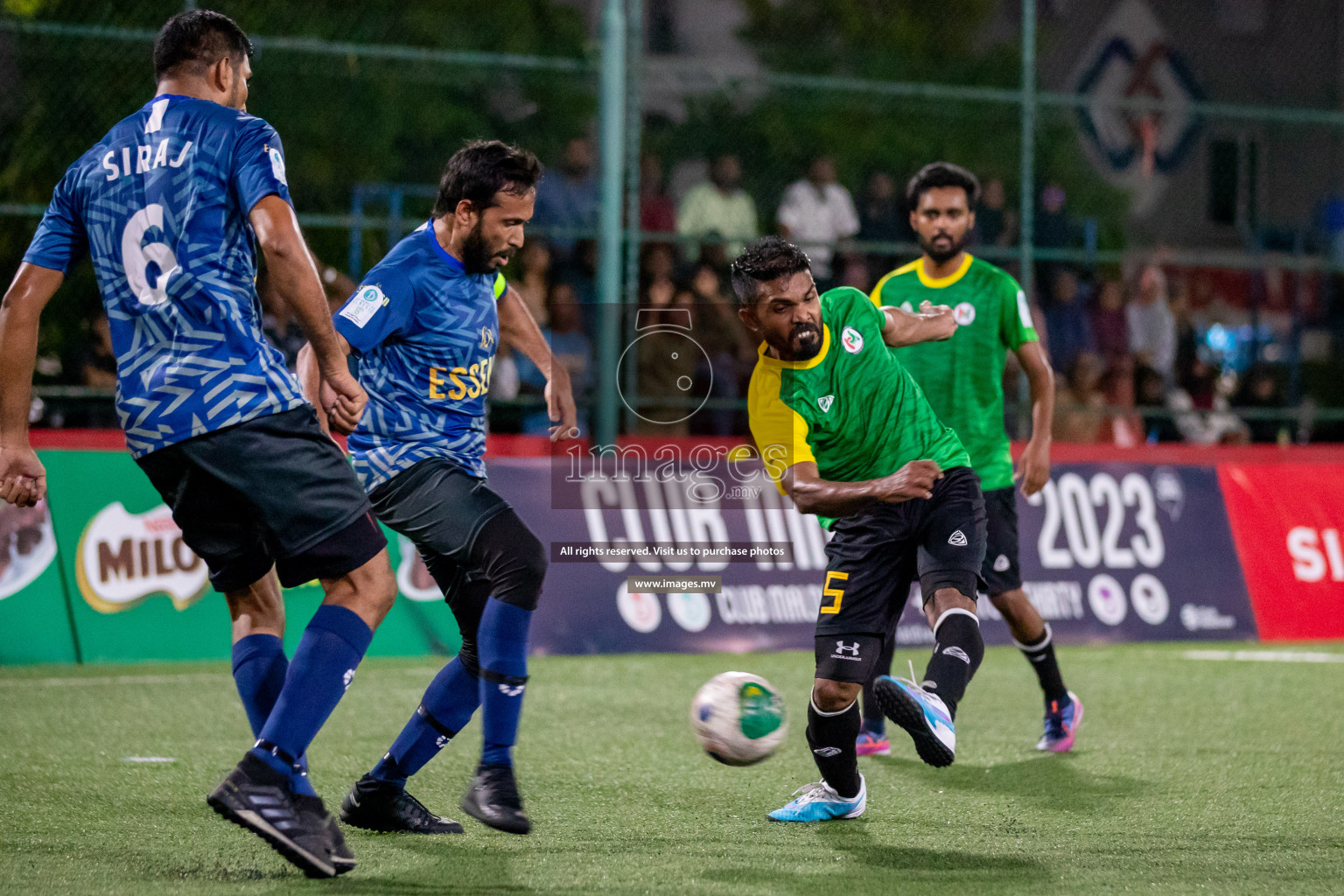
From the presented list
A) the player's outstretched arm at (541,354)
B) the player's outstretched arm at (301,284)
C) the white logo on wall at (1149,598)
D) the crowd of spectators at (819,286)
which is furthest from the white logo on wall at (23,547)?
the white logo on wall at (1149,598)

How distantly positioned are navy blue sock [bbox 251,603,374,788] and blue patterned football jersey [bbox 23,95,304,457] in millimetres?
629

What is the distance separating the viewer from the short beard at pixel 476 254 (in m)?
4.94

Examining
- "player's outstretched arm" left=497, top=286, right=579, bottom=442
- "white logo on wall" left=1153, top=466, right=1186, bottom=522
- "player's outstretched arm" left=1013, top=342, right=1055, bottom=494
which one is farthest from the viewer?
"white logo on wall" left=1153, top=466, right=1186, bottom=522

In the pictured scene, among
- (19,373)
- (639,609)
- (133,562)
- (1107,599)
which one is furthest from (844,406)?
(1107,599)

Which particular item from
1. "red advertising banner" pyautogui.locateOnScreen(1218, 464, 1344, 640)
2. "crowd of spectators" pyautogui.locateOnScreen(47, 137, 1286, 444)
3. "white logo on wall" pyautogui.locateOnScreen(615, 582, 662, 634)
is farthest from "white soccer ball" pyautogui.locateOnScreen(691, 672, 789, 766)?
"red advertising banner" pyautogui.locateOnScreen(1218, 464, 1344, 640)

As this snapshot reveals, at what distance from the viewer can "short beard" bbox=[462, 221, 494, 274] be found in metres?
4.94

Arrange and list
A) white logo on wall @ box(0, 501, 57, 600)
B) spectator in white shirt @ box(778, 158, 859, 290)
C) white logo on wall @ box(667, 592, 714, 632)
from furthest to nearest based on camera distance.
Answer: spectator in white shirt @ box(778, 158, 859, 290)
white logo on wall @ box(667, 592, 714, 632)
white logo on wall @ box(0, 501, 57, 600)

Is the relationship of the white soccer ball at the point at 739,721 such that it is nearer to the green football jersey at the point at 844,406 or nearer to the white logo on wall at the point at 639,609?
the green football jersey at the point at 844,406

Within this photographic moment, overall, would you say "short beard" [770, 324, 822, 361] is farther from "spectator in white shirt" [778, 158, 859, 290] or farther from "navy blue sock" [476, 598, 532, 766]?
"spectator in white shirt" [778, 158, 859, 290]

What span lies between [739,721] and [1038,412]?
2.47m

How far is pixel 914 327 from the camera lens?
18.0 feet

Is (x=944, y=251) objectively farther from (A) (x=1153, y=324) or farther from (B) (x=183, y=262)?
(A) (x=1153, y=324)

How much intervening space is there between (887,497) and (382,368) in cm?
167

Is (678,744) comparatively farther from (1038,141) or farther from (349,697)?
(1038,141)
